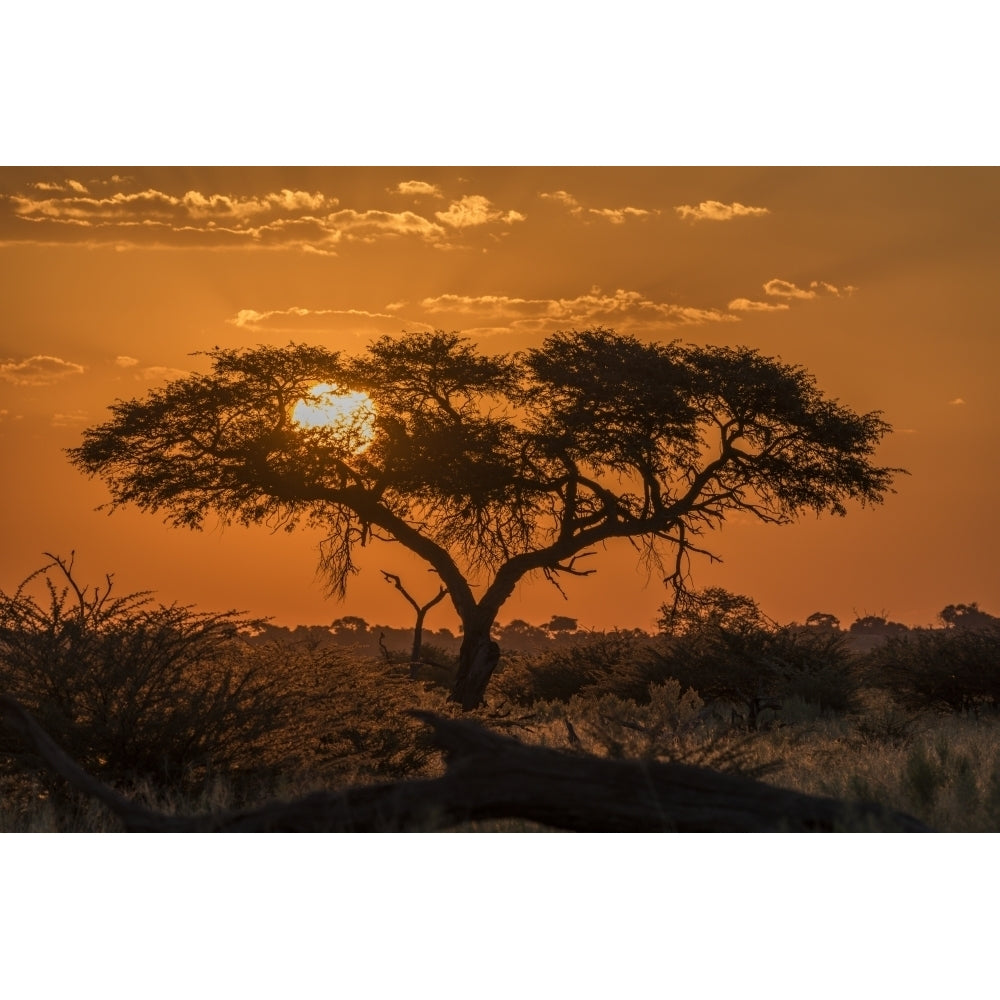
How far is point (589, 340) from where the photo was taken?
2555cm

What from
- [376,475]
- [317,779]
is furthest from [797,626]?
[317,779]

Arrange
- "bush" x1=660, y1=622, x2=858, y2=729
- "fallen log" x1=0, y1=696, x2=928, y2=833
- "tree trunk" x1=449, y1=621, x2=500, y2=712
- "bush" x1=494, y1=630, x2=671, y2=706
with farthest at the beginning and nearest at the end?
1. "bush" x1=494, y1=630, x2=671, y2=706
2. "tree trunk" x1=449, y1=621, x2=500, y2=712
3. "bush" x1=660, y1=622, x2=858, y2=729
4. "fallen log" x1=0, y1=696, x2=928, y2=833

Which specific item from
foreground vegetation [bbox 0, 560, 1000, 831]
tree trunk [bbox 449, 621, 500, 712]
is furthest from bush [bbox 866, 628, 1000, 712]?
tree trunk [bbox 449, 621, 500, 712]

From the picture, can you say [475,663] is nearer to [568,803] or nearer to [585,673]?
[585,673]

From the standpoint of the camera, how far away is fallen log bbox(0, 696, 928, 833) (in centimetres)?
773

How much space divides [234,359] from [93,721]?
1643 centimetres

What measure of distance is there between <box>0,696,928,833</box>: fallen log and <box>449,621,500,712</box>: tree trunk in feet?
57.1

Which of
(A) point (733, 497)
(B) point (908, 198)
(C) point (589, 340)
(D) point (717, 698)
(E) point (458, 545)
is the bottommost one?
(D) point (717, 698)

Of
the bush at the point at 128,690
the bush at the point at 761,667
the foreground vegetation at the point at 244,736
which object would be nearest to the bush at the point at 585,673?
the bush at the point at 761,667

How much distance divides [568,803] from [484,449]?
18.2 meters

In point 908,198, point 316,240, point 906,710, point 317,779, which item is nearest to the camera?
point 317,779

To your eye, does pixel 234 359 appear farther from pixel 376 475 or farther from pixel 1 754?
pixel 1 754

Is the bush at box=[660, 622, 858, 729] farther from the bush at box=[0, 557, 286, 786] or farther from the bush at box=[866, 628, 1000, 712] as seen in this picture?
the bush at box=[0, 557, 286, 786]

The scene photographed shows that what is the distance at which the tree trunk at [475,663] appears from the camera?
83.7 ft
